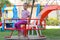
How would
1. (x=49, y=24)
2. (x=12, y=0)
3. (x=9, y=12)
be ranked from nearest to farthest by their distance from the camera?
(x=9, y=12), (x=49, y=24), (x=12, y=0)

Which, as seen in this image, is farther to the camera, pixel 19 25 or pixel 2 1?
pixel 2 1

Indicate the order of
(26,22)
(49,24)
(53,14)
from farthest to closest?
(53,14), (49,24), (26,22)

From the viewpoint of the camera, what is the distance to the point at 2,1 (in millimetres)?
24531

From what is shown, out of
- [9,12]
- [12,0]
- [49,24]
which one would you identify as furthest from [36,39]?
[12,0]

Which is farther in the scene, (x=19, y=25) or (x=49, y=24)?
(x=49, y=24)

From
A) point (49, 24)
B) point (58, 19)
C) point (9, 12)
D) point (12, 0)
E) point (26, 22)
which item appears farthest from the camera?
point (12, 0)

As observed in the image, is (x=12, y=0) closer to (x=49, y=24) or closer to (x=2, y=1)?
(x=2, y=1)

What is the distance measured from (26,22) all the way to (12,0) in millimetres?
19405

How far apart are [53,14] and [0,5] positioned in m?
5.24

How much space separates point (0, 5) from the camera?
80.7 feet

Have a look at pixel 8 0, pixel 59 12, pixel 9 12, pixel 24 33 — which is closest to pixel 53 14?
pixel 59 12

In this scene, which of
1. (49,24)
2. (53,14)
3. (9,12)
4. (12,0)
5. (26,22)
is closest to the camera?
(26,22)

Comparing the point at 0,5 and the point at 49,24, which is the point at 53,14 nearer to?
the point at 49,24

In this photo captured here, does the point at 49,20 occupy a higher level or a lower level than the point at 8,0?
lower
